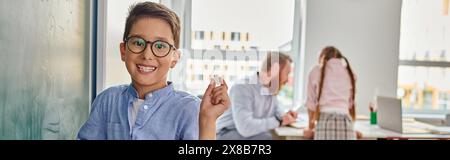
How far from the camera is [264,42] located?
66 centimetres

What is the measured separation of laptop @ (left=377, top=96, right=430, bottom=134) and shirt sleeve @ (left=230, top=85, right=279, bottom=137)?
268 millimetres

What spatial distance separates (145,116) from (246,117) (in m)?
0.44

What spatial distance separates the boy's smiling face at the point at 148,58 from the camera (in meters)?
0.57

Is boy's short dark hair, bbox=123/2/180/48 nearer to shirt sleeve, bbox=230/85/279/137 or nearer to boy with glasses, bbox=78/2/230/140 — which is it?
boy with glasses, bbox=78/2/230/140

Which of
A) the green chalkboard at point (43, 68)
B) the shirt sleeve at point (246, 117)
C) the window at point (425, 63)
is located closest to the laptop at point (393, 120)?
the window at point (425, 63)

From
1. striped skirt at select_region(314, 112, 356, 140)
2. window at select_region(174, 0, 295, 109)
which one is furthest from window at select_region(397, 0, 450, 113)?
window at select_region(174, 0, 295, 109)

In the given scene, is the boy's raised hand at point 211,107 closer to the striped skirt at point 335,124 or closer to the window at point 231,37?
the window at point 231,37

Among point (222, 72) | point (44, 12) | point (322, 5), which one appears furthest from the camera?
point (322, 5)

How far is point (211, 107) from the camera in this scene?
591 mm

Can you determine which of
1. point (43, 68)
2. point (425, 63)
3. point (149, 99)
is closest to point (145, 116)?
point (149, 99)

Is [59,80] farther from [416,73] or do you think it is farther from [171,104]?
[416,73]
